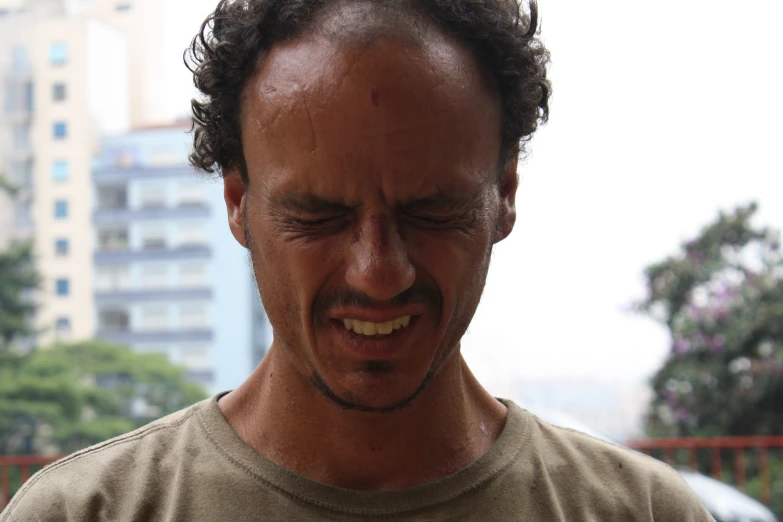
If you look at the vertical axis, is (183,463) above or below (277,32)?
below

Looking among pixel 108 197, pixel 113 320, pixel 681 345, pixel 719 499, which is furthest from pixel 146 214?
pixel 681 345

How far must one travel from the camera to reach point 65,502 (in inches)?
46.7

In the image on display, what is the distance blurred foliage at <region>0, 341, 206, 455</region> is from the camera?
470 centimetres

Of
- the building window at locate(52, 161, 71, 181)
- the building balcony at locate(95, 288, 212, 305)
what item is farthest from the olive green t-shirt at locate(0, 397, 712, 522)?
the building window at locate(52, 161, 71, 181)

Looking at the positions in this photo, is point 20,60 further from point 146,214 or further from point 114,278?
point 114,278

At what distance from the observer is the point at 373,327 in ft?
3.70

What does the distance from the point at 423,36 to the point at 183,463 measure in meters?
0.65

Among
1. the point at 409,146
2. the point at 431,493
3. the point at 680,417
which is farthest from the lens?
the point at 680,417

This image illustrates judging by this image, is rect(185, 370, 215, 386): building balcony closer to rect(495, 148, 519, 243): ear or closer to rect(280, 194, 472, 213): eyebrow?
rect(495, 148, 519, 243): ear

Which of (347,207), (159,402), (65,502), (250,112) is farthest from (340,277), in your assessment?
(159,402)

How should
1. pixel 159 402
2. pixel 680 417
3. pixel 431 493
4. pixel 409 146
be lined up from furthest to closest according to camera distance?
1. pixel 680 417
2. pixel 159 402
3. pixel 431 493
4. pixel 409 146

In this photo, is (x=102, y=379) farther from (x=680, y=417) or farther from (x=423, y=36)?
(x=423, y=36)

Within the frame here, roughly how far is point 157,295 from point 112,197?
2.03 feet

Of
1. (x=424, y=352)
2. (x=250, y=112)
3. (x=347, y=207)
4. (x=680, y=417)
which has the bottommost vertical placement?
(x=680, y=417)
